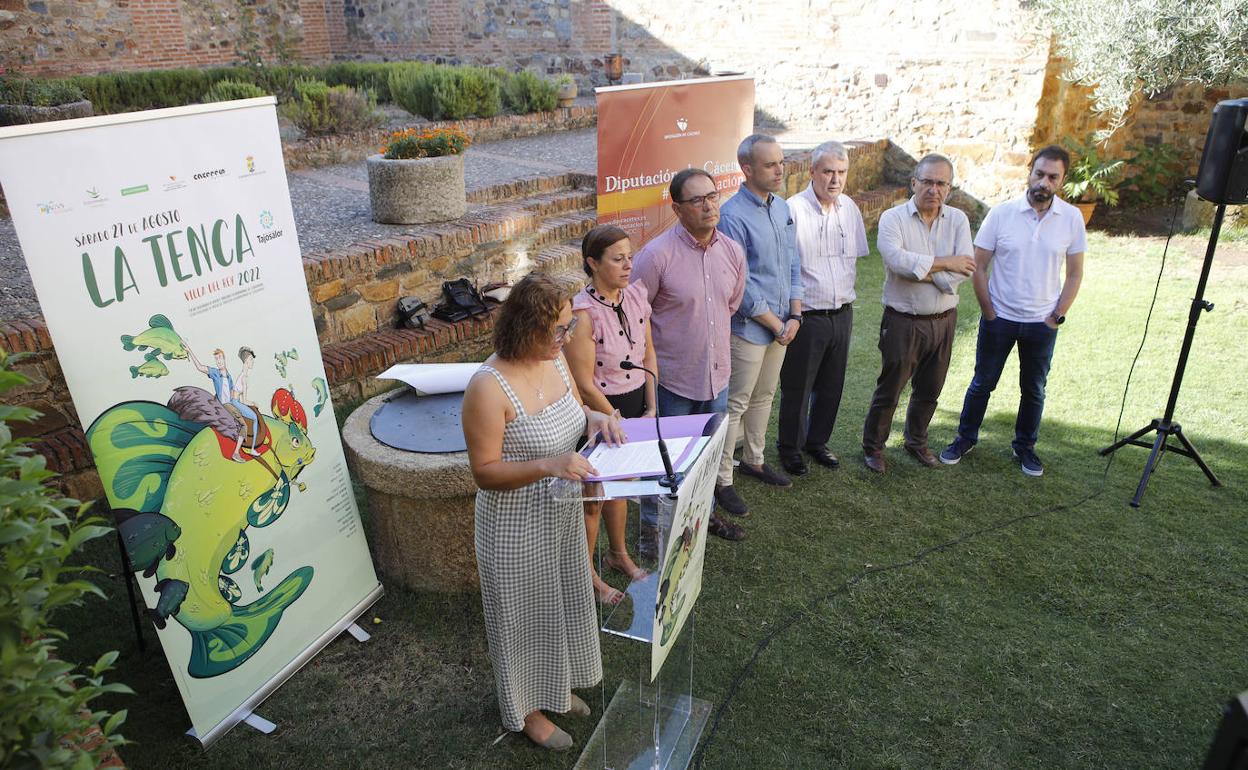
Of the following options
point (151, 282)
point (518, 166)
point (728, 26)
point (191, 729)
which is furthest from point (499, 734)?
point (728, 26)

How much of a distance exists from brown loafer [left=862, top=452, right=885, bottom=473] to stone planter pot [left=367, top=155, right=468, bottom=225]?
398 centimetres

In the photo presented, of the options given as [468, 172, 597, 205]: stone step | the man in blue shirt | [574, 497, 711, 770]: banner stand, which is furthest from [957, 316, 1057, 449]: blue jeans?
[468, 172, 597, 205]: stone step

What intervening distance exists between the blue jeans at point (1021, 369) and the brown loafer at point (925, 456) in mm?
254

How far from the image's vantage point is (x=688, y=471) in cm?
249

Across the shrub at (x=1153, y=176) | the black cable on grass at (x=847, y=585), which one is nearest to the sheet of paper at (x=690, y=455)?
the black cable on grass at (x=847, y=585)

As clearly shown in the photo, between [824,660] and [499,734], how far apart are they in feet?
4.73

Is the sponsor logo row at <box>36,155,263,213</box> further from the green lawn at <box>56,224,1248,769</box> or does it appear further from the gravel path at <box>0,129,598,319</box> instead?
the gravel path at <box>0,129,598,319</box>

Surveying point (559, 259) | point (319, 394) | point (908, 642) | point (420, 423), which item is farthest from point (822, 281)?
point (559, 259)

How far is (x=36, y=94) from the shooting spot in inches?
357

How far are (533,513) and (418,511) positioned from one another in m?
1.15

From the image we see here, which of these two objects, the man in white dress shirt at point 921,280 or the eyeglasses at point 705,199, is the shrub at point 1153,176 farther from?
the eyeglasses at point 705,199

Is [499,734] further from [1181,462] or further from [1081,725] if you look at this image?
[1181,462]

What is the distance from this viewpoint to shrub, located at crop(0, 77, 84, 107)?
899cm

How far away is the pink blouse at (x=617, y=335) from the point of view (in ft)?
12.1
